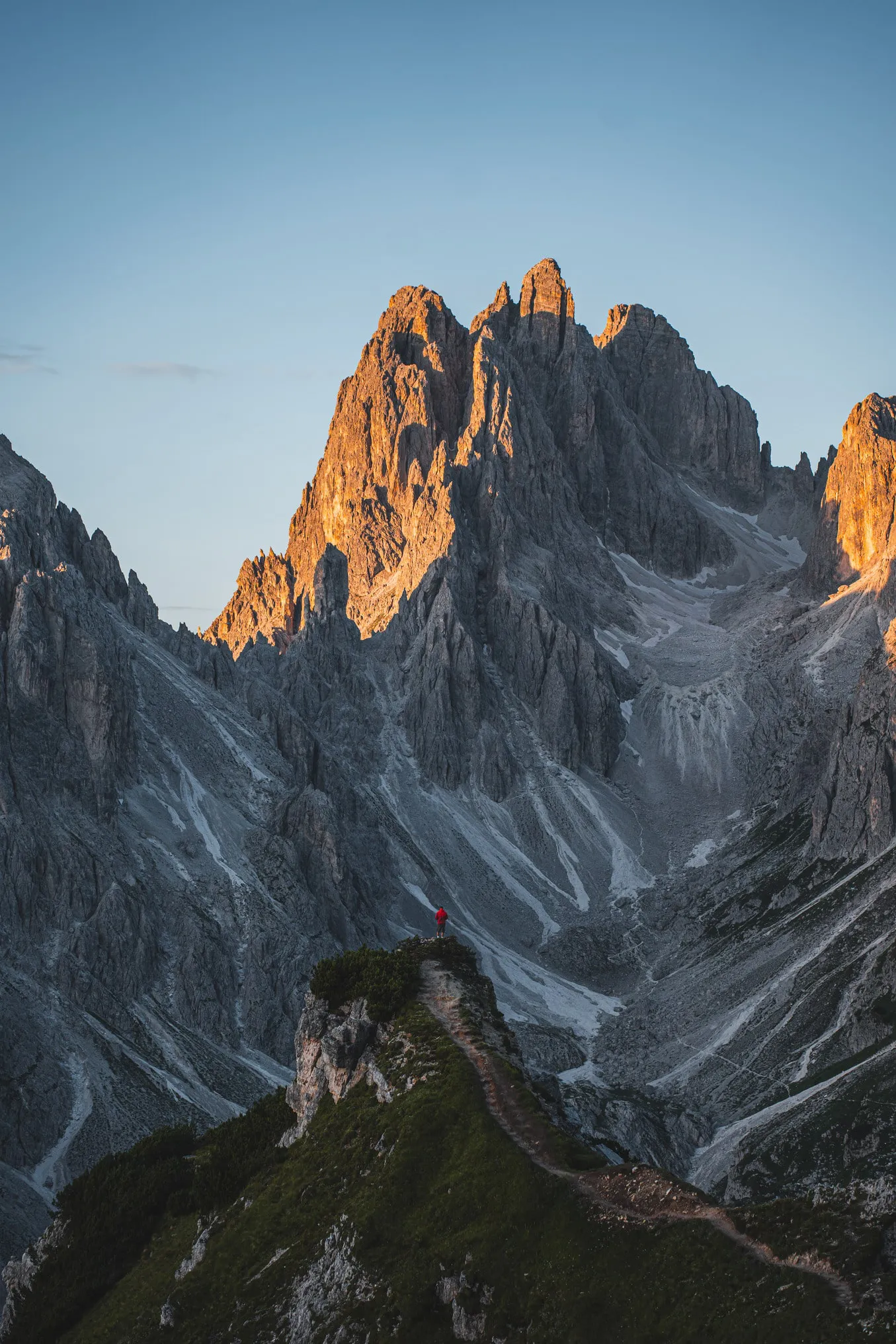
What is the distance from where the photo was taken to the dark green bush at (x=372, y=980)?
55.2 metres

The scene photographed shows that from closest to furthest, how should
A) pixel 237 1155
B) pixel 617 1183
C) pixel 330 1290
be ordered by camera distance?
1. pixel 617 1183
2. pixel 330 1290
3. pixel 237 1155

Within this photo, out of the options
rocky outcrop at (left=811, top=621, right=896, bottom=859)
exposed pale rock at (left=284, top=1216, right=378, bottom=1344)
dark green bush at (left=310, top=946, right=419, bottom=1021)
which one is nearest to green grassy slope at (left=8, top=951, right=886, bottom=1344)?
exposed pale rock at (left=284, top=1216, right=378, bottom=1344)

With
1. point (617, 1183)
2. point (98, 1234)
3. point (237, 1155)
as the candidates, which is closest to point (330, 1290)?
point (617, 1183)

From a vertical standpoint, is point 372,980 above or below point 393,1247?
above

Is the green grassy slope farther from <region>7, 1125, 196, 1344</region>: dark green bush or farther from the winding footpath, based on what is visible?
the winding footpath

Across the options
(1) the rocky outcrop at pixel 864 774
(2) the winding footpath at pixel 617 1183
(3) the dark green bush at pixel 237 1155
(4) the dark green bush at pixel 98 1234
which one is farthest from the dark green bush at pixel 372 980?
(1) the rocky outcrop at pixel 864 774

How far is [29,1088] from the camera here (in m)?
120

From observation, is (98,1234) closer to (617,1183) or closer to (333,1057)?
(333,1057)

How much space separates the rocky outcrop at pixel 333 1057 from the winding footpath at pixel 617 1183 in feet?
9.72

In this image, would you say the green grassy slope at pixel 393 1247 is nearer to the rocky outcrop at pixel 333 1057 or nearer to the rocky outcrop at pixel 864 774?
the rocky outcrop at pixel 333 1057

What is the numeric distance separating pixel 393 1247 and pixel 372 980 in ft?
45.7

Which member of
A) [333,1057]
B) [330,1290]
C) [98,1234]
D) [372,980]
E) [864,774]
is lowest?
[330,1290]

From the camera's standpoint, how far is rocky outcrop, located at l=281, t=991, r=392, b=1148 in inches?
2122

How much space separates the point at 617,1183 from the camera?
131ft
